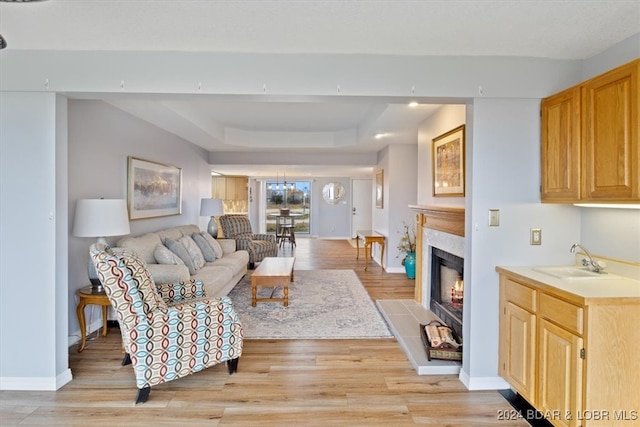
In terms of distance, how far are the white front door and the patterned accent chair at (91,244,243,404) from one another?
9731 millimetres

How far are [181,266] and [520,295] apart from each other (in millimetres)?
2981

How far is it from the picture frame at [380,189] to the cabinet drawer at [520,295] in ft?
15.6

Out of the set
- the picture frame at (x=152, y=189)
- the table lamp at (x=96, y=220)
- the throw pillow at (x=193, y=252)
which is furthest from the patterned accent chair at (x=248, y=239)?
the table lamp at (x=96, y=220)

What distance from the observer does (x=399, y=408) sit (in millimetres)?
2277

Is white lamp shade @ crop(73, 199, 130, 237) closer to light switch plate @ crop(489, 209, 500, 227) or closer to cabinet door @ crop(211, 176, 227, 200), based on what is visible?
light switch plate @ crop(489, 209, 500, 227)

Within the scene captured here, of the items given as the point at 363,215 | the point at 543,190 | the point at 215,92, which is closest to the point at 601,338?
the point at 543,190

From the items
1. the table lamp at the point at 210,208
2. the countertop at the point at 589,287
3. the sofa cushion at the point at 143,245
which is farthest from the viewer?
the table lamp at the point at 210,208

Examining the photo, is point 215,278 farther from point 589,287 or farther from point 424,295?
point 589,287

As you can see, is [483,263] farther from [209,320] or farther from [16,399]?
[16,399]

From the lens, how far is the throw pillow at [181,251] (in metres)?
4.18

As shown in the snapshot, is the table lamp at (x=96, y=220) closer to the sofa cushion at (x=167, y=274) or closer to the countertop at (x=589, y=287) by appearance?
the sofa cushion at (x=167, y=274)

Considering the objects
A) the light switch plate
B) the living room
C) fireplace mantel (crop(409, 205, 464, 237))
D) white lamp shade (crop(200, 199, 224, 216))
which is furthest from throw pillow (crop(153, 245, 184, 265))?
the light switch plate

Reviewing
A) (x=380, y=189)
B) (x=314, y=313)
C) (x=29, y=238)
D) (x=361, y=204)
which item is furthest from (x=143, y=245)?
(x=361, y=204)

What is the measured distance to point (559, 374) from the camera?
1.93m
